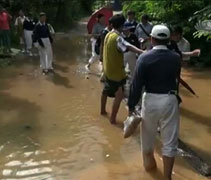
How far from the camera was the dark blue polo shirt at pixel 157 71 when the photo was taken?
5410 mm

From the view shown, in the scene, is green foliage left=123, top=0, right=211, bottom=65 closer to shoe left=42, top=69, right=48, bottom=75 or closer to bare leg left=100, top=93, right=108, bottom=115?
shoe left=42, top=69, right=48, bottom=75

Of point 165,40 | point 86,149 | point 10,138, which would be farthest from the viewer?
point 10,138

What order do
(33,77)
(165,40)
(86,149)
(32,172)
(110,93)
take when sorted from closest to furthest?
(165,40) < (32,172) < (86,149) < (110,93) < (33,77)

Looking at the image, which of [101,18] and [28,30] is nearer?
[101,18]

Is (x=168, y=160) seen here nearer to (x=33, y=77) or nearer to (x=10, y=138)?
(x=10, y=138)

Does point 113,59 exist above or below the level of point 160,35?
below

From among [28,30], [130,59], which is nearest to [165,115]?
[130,59]

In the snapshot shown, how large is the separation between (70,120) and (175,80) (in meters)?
3.51

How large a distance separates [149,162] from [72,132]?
7.10 feet

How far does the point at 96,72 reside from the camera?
13.2 meters

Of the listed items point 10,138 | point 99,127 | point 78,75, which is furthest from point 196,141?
point 78,75

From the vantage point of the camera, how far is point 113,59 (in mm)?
8047

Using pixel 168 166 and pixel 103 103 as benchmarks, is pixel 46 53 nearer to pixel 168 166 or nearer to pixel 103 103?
pixel 103 103

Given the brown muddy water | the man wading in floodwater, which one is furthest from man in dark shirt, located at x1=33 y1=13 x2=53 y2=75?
the man wading in floodwater
